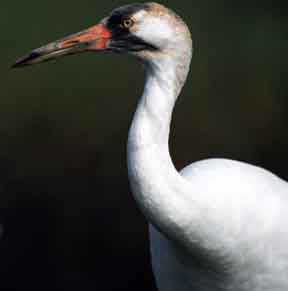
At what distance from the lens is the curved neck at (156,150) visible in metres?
2.47

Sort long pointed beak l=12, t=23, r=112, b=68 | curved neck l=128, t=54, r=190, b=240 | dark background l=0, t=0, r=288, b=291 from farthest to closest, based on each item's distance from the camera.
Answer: dark background l=0, t=0, r=288, b=291, long pointed beak l=12, t=23, r=112, b=68, curved neck l=128, t=54, r=190, b=240

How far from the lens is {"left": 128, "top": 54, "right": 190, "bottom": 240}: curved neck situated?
8.11 feet

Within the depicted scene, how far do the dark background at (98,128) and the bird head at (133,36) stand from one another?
8.55 feet

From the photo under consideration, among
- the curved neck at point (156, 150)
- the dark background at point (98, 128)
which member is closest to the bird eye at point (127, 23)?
the curved neck at point (156, 150)

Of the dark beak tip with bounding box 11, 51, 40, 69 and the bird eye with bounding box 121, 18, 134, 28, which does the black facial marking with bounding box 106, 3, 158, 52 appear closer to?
the bird eye with bounding box 121, 18, 134, 28

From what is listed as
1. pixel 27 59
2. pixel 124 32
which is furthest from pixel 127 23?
pixel 27 59

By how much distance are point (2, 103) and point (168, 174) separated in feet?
12.3

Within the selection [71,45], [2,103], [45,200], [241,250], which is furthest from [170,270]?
[2,103]

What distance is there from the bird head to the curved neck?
0.16 ft

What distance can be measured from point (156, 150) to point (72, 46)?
41 centimetres

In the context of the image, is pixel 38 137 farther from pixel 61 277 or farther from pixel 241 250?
pixel 241 250

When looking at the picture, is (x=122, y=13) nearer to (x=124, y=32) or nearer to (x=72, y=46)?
(x=124, y=32)

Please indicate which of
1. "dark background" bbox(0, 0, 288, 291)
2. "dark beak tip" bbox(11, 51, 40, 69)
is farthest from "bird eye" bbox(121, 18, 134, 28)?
"dark background" bbox(0, 0, 288, 291)

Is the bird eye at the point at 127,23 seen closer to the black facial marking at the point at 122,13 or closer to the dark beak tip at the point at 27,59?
the black facial marking at the point at 122,13
